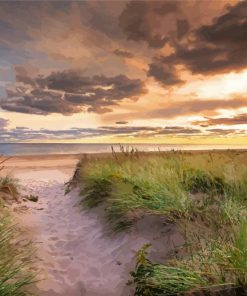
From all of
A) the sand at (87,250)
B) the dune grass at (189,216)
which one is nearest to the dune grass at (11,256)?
the sand at (87,250)

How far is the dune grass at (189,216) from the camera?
3.25 m

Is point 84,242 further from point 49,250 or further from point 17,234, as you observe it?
point 17,234

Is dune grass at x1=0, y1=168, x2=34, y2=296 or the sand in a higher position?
dune grass at x1=0, y1=168, x2=34, y2=296

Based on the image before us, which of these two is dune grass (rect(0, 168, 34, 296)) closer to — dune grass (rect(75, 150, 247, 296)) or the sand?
the sand

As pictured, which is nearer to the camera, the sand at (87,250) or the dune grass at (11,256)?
the dune grass at (11,256)

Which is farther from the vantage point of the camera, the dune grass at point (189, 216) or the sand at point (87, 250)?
the sand at point (87, 250)

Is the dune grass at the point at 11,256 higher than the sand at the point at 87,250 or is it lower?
higher

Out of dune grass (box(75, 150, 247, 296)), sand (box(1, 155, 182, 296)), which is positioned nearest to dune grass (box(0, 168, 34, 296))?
sand (box(1, 155, 182, 296))

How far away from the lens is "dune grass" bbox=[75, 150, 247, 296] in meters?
3.25

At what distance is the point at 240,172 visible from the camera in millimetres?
6996

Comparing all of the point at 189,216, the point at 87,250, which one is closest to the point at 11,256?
the point at 87,250

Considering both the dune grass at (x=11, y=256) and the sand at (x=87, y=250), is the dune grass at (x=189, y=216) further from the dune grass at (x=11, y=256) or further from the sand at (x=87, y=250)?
the dune grass at (x=11, y=256)

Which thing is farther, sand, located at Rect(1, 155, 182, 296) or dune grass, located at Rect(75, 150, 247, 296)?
sand, located at Rect(1, 155, 182, 296)

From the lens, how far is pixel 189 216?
4.97 meters
